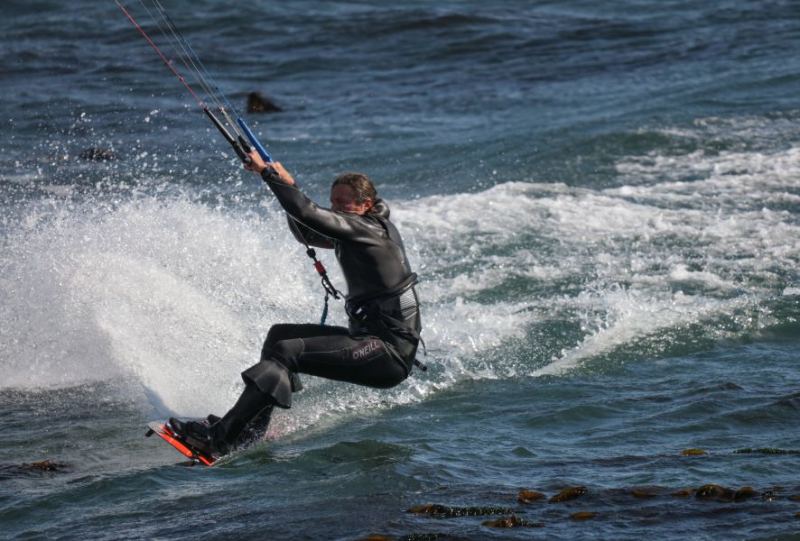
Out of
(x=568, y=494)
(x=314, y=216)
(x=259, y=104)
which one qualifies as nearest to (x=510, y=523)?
(x=568, y=494)

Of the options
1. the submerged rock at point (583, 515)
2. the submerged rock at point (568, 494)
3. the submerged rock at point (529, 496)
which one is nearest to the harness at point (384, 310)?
the submerged rock at point (529, 496)

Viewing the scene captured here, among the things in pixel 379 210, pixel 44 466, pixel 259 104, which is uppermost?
pixel 259 104

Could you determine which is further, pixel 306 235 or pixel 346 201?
pixel 306 235

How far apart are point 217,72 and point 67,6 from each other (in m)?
6.67

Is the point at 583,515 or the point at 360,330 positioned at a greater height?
the point at 360,330

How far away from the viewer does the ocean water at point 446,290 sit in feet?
22.4

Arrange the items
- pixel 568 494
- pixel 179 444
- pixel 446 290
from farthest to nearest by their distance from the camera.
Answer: pixel 446 290, pixel 179 444, pixel 568 494

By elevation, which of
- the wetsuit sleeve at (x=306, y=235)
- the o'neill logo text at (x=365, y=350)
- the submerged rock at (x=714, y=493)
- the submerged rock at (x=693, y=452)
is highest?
the wetsuit sleeve at (x=306, y=235)

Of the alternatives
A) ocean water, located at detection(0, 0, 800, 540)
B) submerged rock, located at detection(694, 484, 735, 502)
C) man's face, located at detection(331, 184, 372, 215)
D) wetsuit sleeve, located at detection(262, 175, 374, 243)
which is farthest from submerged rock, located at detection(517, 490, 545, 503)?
man's face, located at detection(331, 184, 372, 215)

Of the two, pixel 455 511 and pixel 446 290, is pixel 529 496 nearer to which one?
pixel 455 511

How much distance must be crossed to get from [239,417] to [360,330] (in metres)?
0.90

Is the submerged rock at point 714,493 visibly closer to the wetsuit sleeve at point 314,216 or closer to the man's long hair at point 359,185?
the wetsuit sleeve at point 314,216

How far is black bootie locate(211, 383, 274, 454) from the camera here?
749 cm

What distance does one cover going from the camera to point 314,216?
23.9 ft
